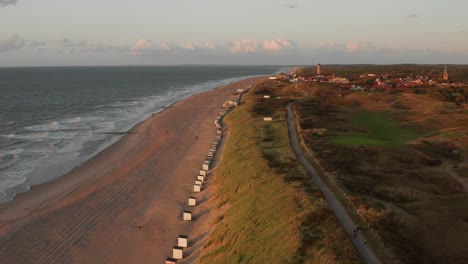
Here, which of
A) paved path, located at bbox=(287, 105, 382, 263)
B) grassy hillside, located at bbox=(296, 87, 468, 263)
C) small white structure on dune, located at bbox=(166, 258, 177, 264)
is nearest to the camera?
paved path, located at bbox=(287, 105, 382, 263)

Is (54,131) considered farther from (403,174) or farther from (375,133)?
(403,174)

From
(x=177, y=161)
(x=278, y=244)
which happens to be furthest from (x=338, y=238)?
(x=177, y=161)

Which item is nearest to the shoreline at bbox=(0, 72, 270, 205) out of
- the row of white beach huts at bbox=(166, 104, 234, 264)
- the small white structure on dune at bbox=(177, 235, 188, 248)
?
the row of white beach huts at bbox=(166, 104, 234, 264)

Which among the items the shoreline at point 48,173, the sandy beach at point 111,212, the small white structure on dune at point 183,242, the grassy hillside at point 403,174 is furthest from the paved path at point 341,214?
the shoreline at point 48,173

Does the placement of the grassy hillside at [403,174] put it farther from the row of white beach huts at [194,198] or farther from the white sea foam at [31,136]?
the white sea foam at [31,136]

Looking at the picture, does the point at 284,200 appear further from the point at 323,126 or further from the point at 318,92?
the point at 318,92

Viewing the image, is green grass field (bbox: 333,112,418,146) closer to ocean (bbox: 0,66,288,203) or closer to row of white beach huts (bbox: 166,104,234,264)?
row of white beach huts (bbox: 166,104,234,264)
